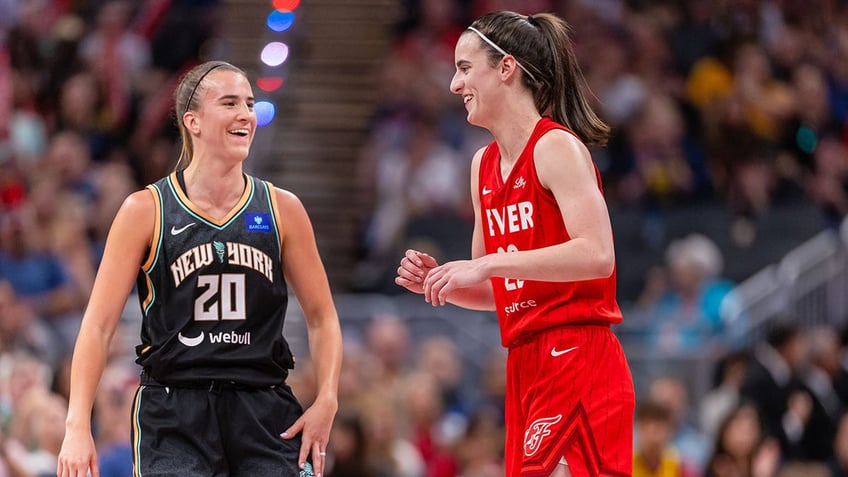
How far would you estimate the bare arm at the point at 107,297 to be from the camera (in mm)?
5074

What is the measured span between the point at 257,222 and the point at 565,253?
3.80 feet

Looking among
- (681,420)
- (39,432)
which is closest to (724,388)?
(681,420)

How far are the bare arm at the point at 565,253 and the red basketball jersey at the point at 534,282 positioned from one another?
117mm

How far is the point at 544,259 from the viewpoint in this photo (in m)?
4.91

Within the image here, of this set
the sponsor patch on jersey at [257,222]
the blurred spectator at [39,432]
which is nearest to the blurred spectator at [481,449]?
the blurred spectator at [39,432]

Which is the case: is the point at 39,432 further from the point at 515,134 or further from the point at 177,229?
the point at 515,134

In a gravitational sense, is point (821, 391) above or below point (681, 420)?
above

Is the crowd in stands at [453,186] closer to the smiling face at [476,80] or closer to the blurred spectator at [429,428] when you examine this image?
the blurred spectator at [429,428]

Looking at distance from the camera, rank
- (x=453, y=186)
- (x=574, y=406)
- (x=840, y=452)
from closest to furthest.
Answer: (x=574, y=406) < (x=840, y=452) < (x=453, y=186)

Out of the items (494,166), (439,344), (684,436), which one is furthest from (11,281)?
(494,166)

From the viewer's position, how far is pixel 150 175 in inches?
554

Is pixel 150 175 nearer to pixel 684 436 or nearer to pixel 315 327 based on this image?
pixel 684 436

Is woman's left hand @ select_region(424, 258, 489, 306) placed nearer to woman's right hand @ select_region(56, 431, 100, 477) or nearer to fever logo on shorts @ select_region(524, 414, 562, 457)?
fever logo on shorts @ select_region(524, 414, 562, 457)

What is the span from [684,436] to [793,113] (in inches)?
164
